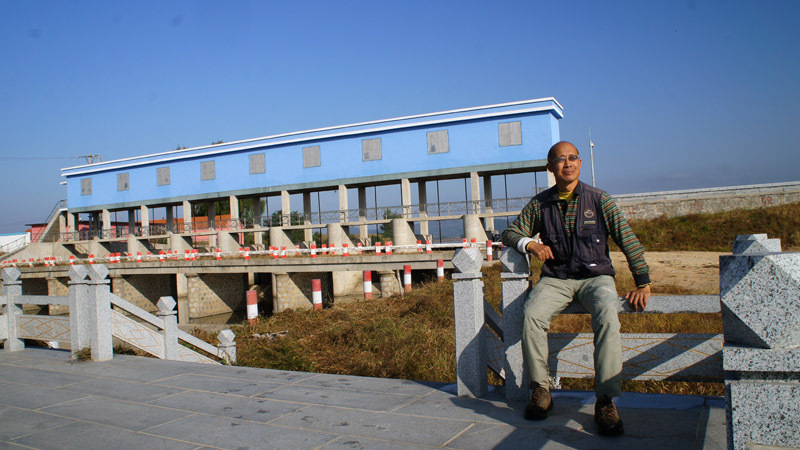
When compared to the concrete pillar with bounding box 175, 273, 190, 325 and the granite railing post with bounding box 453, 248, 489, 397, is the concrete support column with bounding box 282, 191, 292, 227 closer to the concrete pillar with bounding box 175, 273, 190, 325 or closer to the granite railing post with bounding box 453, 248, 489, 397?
the concrete pillar with bounding box 175, 273, 190, 325

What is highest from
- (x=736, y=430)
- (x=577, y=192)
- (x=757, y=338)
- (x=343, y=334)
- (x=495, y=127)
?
(x=495, y=127)

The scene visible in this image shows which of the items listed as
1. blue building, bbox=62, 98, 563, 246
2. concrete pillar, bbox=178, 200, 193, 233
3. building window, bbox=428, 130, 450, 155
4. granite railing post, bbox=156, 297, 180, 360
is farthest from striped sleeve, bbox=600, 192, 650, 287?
concrete pillar, bbox=178, 200, 193, 233

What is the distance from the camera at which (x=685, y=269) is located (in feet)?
53.7

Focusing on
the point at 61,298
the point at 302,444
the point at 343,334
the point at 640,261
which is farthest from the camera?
the point at 343,334

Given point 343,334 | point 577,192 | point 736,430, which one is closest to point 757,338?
point 736,430

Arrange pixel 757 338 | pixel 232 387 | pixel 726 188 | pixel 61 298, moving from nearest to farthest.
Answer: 1. pixel 757 338
2. pixel 232 387
3. pixel 61 298
4. pixel 726 188

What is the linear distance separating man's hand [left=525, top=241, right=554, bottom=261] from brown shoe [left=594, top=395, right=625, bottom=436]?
1.08 m

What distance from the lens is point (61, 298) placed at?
333 inches

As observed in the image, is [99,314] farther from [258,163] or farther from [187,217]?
[187,217]

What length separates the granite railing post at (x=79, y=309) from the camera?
7969 mm

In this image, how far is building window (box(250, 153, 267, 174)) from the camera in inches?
1220

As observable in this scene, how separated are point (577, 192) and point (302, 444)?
2.75 metres

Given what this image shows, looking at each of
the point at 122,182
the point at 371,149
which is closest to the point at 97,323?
Result: the point at 371,149

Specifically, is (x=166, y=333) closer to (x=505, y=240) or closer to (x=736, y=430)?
(x=505, y=240)
